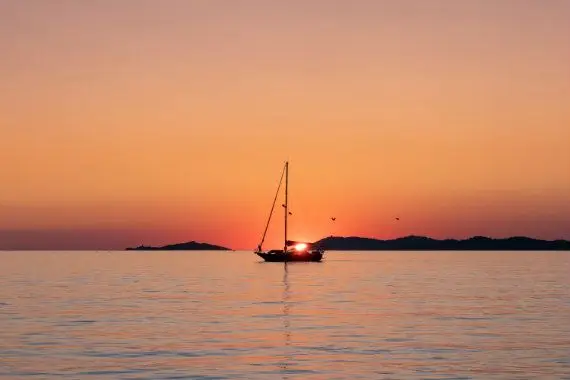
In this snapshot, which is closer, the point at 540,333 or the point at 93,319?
the point at 540,333

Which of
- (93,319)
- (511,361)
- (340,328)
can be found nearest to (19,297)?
(93,319)

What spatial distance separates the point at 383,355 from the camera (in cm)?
4234

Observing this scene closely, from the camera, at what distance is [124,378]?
35.2m

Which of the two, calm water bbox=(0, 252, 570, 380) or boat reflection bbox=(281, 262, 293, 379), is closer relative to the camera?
calm water bbox=(0, 252, 570, 380)

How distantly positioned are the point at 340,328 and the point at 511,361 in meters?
16.2

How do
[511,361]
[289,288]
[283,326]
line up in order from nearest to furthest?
1. [511,361]
2. [283,326]
3. [289,288]

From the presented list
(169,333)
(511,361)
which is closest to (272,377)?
(511,361)

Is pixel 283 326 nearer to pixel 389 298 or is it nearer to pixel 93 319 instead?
pixel 93 319

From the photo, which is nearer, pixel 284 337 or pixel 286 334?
pixel 284 337

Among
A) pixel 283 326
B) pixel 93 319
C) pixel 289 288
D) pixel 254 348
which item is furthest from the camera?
pixel 289 288

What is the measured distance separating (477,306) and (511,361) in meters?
35.5

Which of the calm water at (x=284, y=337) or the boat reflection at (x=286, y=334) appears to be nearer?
the calm water at (x=284, y=337)

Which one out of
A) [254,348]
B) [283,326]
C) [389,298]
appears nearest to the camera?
[254,348]

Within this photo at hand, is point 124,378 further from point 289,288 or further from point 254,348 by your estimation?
point 289,288
